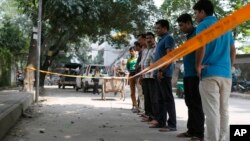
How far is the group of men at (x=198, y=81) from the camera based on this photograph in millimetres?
5309

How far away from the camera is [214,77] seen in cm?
529

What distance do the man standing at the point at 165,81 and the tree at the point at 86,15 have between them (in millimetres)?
8557

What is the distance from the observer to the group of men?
5309 millimetres

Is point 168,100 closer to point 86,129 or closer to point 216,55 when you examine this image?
point 86,129

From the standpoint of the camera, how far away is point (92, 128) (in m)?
8.34

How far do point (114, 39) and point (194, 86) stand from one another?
82.2 feet

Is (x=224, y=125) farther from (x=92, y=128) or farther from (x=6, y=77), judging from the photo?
(x=6, y=77)

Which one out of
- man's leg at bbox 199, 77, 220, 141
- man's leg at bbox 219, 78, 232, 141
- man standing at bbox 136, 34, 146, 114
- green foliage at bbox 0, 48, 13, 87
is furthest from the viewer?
green foliage at bbox 0, 48, 13, 87

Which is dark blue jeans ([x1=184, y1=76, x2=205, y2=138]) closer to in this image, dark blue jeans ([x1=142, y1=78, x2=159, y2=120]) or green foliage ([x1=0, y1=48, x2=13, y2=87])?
dark blue jeans ([x1=142, y1=78, x2=159, y2=120])

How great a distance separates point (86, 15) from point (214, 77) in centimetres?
1265

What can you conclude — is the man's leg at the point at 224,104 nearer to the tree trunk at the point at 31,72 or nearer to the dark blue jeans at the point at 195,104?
the dark blue jeans at the point at 195,104

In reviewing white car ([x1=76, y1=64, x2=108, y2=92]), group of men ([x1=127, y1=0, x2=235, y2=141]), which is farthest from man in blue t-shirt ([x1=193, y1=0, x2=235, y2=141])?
white car ([x1=76, y1=64, x2=108, y2=92])

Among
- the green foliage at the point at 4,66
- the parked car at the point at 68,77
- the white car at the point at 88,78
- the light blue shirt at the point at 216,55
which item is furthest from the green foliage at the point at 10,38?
the light blue shirt at the point at 216,55

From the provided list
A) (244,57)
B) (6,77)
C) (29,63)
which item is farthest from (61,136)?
(244,57)
